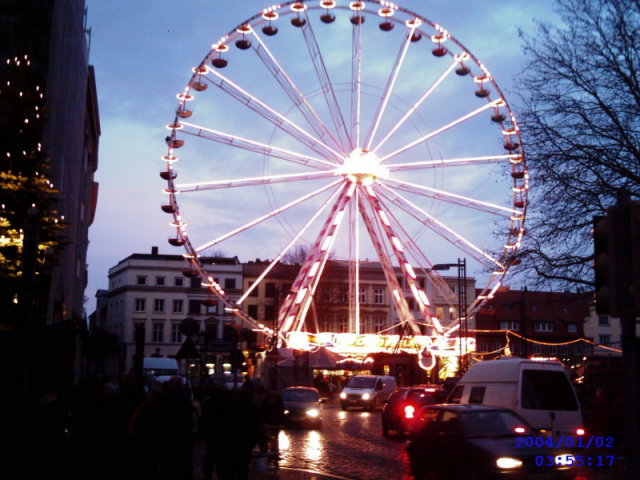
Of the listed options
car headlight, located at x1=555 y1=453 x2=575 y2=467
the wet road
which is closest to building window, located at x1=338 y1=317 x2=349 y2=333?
the wet road

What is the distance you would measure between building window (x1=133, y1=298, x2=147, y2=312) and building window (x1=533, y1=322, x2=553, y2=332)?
4176 cm

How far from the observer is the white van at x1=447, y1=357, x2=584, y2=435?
55.9 feet

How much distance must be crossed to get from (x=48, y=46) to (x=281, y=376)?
22.5 m

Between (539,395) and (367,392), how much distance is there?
2540 centimetres

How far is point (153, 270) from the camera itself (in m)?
93.9

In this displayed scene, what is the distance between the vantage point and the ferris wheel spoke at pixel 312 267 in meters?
38.3

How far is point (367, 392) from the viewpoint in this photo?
42.2m

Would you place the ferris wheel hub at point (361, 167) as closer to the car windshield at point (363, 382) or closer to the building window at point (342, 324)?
the car windshield at point (363, 382)

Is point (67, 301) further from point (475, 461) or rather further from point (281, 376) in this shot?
point (475, 461)

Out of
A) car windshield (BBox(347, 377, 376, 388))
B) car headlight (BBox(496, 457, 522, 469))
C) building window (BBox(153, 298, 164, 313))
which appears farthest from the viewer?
building window (BBox(153, 298, 164, 313))

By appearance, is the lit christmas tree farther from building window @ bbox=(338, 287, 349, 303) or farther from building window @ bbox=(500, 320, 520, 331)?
building window @ bbox=(500, 320, 520, 331)

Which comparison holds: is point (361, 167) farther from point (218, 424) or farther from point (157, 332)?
point (157, 332)
